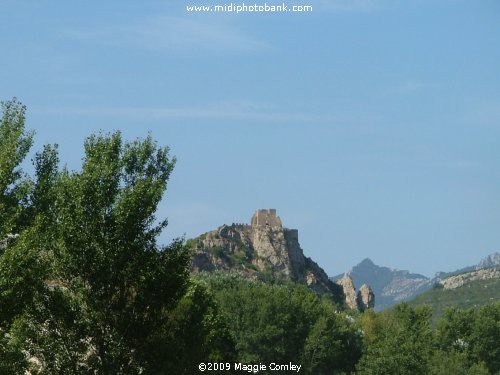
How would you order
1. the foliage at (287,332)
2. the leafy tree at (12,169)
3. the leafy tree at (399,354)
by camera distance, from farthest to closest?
the foliage at (287,332) → the leafy tree at (399,354) → the leafy tree at (12,169)

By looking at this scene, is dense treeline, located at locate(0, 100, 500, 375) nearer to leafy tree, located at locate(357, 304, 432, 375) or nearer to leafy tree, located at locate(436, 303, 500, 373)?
leafy tree, located at locate(357, 304, 432, 375)

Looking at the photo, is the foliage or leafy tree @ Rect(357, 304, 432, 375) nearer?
leafy tree @ Rect(357, 304, 432, 375)

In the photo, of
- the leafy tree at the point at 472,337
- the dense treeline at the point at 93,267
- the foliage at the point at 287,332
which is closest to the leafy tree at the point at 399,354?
the foliage at the point at 287,332

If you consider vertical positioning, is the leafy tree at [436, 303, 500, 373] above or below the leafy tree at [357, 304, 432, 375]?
above

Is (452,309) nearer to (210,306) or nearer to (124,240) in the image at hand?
(210,306)

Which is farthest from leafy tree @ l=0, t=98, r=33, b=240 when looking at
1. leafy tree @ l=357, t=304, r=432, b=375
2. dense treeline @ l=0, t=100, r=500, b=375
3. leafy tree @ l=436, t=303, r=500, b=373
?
leafy tree @ l=436, t=303, r=500, b=373

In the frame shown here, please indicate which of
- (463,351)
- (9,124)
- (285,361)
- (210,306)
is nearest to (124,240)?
(9,124)

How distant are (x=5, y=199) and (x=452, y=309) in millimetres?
104937

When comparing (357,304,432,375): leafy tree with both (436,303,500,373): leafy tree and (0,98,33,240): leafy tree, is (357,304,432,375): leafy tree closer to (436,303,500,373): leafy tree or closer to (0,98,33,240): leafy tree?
(436,303,500,373): leafy tree

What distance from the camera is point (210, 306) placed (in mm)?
78688

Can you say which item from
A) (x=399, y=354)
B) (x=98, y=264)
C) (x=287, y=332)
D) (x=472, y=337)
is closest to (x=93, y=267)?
(x=98, y=264)

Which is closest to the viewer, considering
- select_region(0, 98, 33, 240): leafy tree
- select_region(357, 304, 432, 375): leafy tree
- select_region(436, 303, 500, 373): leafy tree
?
select_region(0, 98, 33, 240): leafy tree

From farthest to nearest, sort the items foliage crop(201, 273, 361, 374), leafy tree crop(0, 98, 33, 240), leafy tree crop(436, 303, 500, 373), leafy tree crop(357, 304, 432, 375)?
leafy tree crop(436, 303, 500, 373) < foliage crop(201, 273, 361, 374) < leafy tree crop(357, 304, 432, 375) < leafy tree crop(0, 98, 33, 240)

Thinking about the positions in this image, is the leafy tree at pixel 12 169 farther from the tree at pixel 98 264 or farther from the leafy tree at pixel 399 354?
the leafy tree at pixel 399 354
